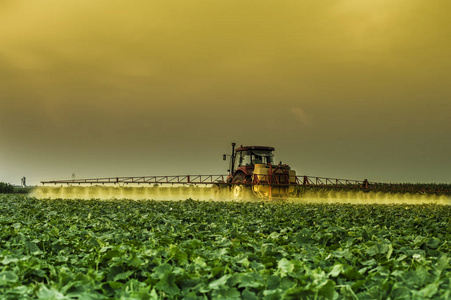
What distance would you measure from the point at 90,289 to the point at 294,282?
5.10ft

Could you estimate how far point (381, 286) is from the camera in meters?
3.47

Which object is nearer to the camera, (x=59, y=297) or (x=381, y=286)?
(x=59, y=297)

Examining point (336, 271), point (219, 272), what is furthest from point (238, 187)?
point (336, 271)

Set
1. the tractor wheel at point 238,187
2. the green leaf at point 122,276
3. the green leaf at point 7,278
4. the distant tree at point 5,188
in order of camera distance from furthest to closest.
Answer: the distant tree at point 5,188
the tractor wheel at point 238,187
the green leaf at point 122,276
the green leaf at point 7,278

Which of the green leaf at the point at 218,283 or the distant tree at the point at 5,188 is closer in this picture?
the green leaf at the point at 218,283

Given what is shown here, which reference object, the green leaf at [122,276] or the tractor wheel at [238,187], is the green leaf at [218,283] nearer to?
the green leaf at [122,276]

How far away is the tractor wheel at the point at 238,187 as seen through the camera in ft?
82.2

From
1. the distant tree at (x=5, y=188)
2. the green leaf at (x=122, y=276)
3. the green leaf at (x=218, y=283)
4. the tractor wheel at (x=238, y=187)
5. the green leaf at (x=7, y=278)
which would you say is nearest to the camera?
the green leaf at (x=218, y=283)

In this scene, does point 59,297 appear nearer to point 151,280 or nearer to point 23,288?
point 23,288

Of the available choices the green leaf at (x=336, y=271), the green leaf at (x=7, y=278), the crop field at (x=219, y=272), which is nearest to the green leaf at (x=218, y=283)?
the crop field at (x=219, y=272)

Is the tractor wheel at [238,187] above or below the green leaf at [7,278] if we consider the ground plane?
above

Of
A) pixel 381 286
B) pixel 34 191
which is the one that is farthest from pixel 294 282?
pixel 34 191

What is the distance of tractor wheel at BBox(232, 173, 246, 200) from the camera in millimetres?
25062

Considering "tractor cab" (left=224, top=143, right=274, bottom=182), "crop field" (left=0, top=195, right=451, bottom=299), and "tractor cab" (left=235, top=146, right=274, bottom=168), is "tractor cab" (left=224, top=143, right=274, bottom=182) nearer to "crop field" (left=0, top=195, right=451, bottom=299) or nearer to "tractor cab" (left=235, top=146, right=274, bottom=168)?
"tractor cab" (left=235, top=146, right=274, bottom=168)
